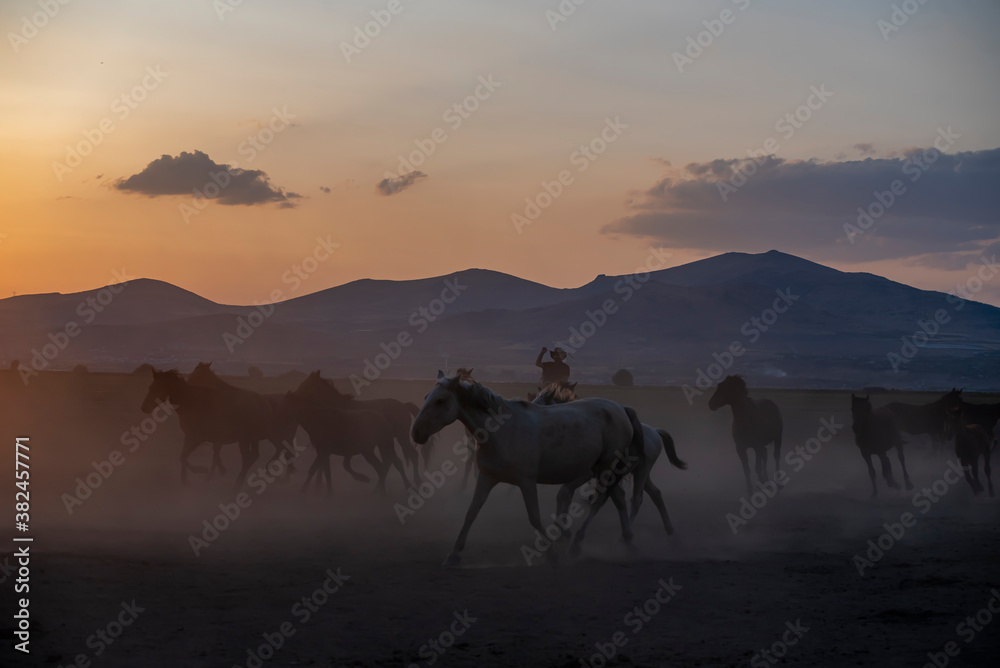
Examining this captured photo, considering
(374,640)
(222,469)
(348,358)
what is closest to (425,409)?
(374,640)

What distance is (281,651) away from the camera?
7.21 meters

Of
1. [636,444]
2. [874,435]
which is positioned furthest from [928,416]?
[636,444]

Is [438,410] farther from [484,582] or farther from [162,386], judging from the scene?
[162,386]

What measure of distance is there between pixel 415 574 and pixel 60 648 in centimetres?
380

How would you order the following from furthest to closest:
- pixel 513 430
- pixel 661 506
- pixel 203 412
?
1. pixel 203 412
2. pixel 661 506
3. pixel 513 430

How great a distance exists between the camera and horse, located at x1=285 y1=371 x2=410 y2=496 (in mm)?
15727

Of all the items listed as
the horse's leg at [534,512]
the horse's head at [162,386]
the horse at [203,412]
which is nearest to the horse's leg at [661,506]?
the horse's leg at [534,512]

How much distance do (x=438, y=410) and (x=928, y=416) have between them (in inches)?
589

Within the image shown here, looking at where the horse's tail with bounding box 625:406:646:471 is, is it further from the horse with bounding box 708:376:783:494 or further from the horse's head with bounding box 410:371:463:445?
the horse with bounding box 708:376:783:494

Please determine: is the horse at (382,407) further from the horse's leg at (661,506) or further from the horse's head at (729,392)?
the horse's head at (729,392)

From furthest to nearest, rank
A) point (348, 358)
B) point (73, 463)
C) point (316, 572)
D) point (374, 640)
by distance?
point (348, 358) < point (73, 463) < point (316, 572) < point (374, 640)

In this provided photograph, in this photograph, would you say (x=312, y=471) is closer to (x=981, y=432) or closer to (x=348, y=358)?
(x=981, y=432)

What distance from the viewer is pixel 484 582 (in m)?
9.66

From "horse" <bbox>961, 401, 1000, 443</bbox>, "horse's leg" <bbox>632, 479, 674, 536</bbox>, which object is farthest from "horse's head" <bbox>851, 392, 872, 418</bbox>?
"horse's leg" <bbox>632, 479, 674, 536</bbox>
